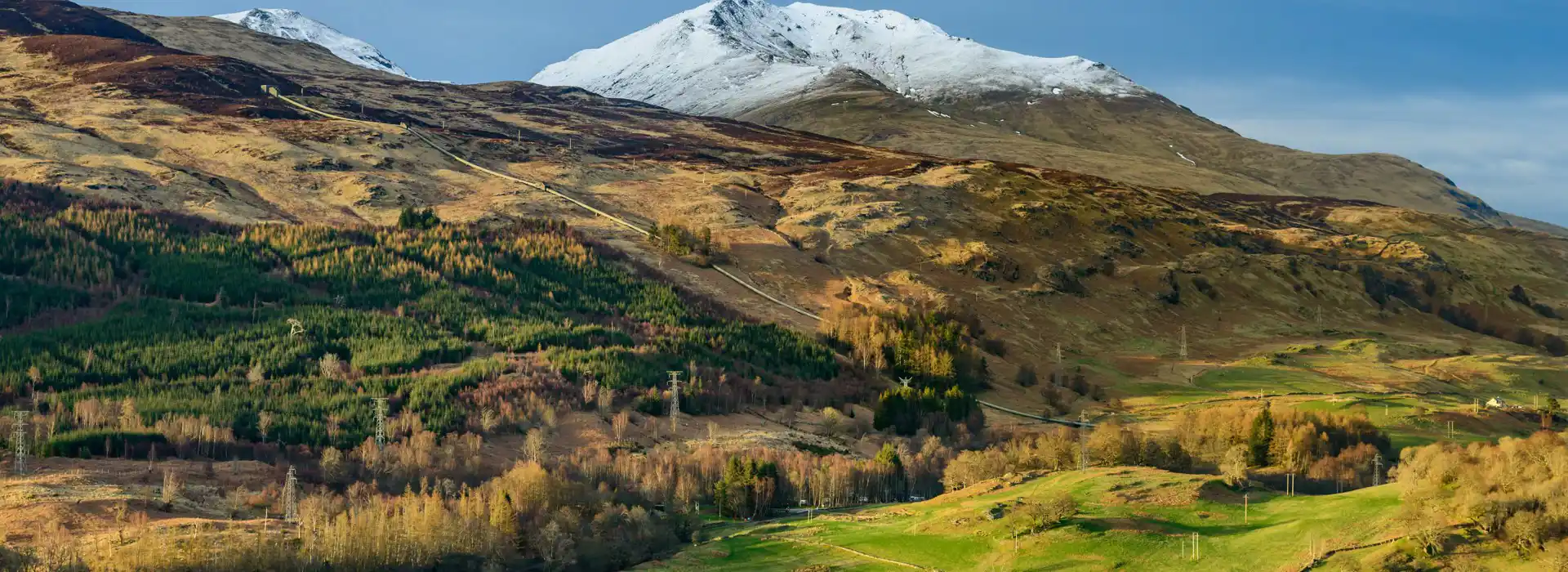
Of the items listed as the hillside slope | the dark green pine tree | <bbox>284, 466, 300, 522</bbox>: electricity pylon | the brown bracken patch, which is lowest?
<bbox>284, 466, 300, 522</bbox>: electricity pylon

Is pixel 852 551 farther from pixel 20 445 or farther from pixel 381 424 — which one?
pixel 20 445

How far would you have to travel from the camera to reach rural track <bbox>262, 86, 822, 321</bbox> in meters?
133

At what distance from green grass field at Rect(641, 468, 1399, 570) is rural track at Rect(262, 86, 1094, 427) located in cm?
4017

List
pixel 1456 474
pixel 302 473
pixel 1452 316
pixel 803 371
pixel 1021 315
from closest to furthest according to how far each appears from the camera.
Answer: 1. pixel 1456 474
2. pixel 302 473
3. pixel 803 371
4. pixel 1021 315
5. pixel 1452 316

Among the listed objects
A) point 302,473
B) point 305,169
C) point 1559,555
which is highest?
point 305,169

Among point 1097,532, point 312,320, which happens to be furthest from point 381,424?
point 1097,532

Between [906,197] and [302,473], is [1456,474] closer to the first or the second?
[302,473]

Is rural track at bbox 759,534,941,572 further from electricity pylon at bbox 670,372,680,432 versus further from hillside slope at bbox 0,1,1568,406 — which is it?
hillside slope at bbox 0,1,1568,406

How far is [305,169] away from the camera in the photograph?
154625 millimetres

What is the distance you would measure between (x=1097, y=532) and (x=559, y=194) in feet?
379

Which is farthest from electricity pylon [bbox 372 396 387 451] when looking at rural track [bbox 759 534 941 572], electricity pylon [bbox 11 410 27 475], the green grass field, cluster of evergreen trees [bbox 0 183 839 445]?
rural track [bbox 759 534 941 572]

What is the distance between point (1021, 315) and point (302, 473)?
83.2 metres

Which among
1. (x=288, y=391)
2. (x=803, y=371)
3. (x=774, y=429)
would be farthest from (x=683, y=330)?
(x=288, y=391)

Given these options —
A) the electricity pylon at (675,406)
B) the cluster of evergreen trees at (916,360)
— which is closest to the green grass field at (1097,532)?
the electricity pylon at (675,406)
